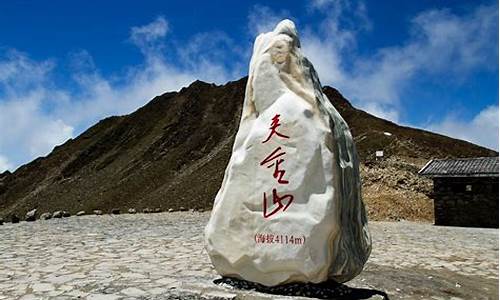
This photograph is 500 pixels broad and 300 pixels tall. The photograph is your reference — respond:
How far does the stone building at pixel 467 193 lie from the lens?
21.0 metres

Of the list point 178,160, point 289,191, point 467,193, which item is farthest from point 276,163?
point 178,160

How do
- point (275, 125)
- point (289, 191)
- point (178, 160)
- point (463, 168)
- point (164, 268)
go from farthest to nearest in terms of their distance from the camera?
point (178, 160) → point (463, 168) → point (164, 268) → point (275, 125) → point (289, 191)

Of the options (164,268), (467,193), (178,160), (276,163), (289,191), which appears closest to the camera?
(289,191)

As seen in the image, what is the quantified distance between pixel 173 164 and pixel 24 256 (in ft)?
143

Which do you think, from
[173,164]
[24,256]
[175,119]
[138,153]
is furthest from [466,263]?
[175,119]

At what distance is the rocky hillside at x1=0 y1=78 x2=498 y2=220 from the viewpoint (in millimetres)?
28000

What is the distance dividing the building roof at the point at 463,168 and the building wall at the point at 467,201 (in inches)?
10.5

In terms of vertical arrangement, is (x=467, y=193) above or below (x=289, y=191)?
above

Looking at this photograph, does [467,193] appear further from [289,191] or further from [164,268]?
[289,191]

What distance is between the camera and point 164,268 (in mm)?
7840

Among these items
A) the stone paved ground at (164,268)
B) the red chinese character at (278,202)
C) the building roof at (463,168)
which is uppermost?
the building roof at (463,168)

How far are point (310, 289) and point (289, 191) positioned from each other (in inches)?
41.6

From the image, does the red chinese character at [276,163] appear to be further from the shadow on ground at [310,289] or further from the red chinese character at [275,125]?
the shadow on ground at [310,289]

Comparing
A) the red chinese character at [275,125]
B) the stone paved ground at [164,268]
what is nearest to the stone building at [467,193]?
the stone paved ground at [164,268]
